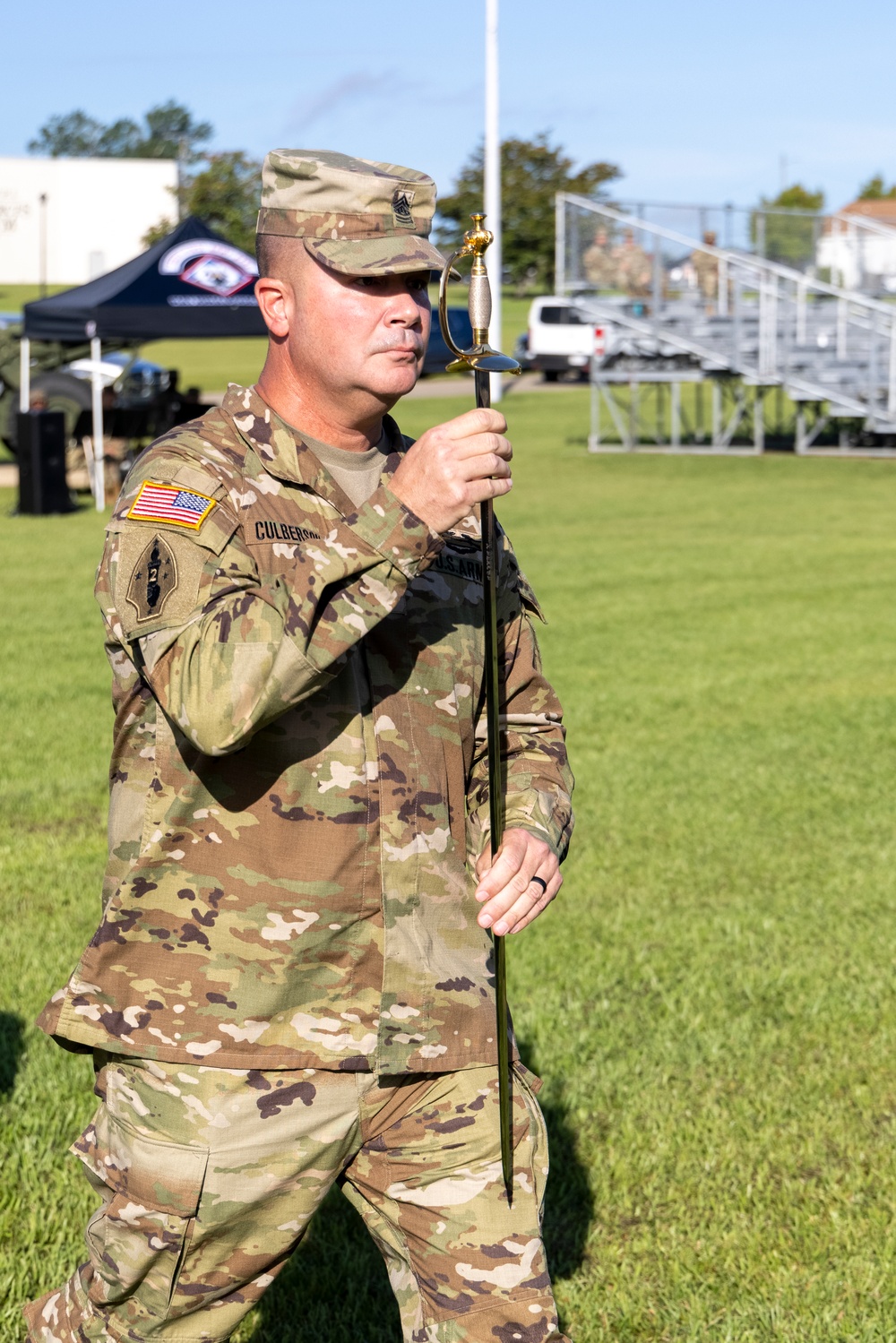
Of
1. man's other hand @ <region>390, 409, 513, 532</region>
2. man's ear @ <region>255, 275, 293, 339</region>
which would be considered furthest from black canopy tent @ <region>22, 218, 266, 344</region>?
man's other hand @ <region>390, 409, 513, 532</region>

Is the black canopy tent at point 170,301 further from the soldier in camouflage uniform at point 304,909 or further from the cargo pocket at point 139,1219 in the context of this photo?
the cargo pocket at point 139,1219

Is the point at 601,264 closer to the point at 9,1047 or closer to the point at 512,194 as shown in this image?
the point at 9,1047

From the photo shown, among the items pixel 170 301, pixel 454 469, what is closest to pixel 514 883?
pixel 454 469

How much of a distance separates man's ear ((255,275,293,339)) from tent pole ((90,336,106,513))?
1586 centimetres

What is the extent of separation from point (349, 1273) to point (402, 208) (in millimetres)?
2459

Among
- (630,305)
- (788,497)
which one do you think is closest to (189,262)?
(788,497)

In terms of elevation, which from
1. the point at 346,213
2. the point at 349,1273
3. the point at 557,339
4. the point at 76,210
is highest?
the point at 76,210

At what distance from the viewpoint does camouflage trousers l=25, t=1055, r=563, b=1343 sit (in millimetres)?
2510

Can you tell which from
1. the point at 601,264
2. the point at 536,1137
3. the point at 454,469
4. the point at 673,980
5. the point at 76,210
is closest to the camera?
the point at 454,469

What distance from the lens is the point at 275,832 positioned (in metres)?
2.48

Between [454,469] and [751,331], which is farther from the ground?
[751,331]

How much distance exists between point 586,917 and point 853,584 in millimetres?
8337

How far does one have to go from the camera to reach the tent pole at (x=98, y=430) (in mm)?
18266

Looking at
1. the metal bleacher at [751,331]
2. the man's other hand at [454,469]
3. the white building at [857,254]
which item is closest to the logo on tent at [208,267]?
the metal bleacher at [751,331]
